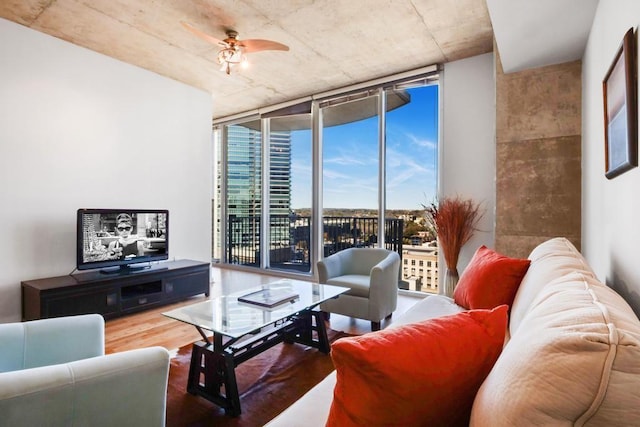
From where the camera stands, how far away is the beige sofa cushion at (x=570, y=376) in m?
0.53

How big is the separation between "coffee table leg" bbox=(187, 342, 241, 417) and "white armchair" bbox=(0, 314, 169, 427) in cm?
53

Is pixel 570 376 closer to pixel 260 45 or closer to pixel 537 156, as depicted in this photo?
pixel 537 156

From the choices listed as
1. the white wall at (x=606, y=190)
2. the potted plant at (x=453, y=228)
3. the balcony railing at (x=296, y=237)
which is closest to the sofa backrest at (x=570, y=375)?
the white wall at (x=606, y=190)

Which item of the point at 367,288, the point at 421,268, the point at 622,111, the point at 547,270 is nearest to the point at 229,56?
the point at 367,288

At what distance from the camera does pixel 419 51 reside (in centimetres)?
378

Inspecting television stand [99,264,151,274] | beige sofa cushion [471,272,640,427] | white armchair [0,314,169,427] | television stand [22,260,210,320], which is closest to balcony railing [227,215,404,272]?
television stand [22,260,210,320]

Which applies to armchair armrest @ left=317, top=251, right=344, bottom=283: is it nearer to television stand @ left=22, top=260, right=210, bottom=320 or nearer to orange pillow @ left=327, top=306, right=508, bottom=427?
television stand @ left=22, top=260, right=210, bottom=320

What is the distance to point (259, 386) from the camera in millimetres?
2141

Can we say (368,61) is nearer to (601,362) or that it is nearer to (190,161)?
(190,161)

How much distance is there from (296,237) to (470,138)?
3.07 metres

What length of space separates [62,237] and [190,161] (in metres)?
1.76

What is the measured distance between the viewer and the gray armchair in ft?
9.78

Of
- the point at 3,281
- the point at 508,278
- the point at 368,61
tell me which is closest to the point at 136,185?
the point at 3,281

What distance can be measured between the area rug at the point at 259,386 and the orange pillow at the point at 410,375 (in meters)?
1.33
